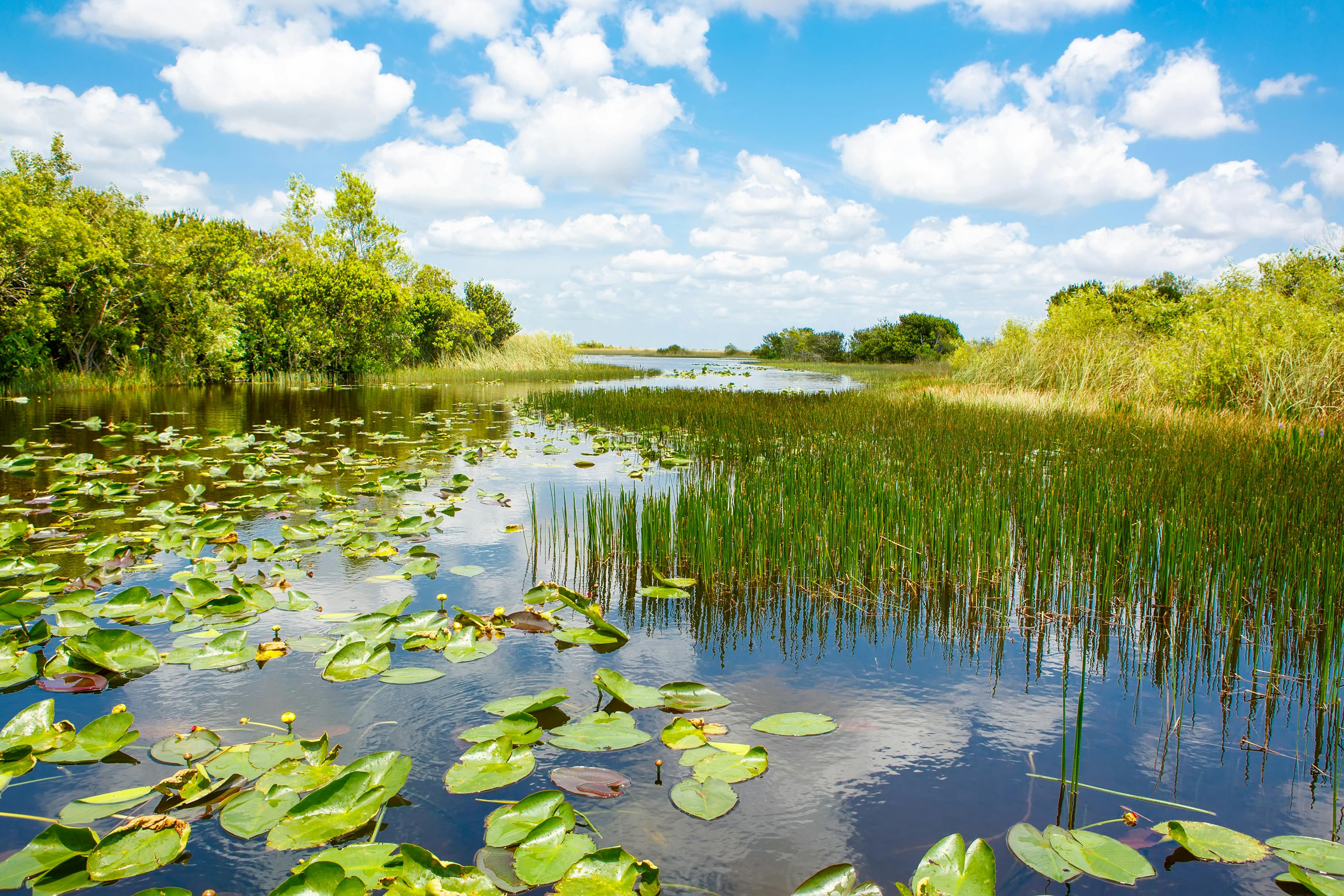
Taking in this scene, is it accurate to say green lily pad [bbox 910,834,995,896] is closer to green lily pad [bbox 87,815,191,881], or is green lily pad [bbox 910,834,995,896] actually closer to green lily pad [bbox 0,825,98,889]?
green lily pad [bbox 87,815,191,881]

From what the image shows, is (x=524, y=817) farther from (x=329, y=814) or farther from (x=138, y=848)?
(x=138, y=848)

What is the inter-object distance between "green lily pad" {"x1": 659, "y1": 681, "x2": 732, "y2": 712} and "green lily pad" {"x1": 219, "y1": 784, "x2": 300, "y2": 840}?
117cm

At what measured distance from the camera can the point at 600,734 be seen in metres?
2.31

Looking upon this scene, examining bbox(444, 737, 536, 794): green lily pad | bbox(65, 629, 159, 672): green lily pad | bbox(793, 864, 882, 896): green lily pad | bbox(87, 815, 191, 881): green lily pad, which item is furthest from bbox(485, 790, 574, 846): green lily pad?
bbox(65, 629, 159, 672): green lily pad

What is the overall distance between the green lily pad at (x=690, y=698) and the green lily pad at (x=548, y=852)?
0.75 meters

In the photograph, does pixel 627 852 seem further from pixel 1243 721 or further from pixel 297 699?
pixel 1243 721

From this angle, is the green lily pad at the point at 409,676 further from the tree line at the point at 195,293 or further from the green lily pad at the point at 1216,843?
the tree line at the point at 195,293

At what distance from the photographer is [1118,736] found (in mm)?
2465

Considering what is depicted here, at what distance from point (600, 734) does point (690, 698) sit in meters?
0.39

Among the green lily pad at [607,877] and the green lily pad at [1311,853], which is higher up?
the green lily pad at [607,877]

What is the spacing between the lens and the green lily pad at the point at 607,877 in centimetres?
162

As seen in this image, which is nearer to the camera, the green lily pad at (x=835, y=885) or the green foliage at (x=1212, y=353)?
the green lily pad at (x=835, y=885)

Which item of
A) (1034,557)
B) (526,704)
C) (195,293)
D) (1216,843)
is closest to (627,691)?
(526,704)

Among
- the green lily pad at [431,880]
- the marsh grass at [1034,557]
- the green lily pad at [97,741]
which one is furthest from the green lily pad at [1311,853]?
the green lily pad at [97,741]
